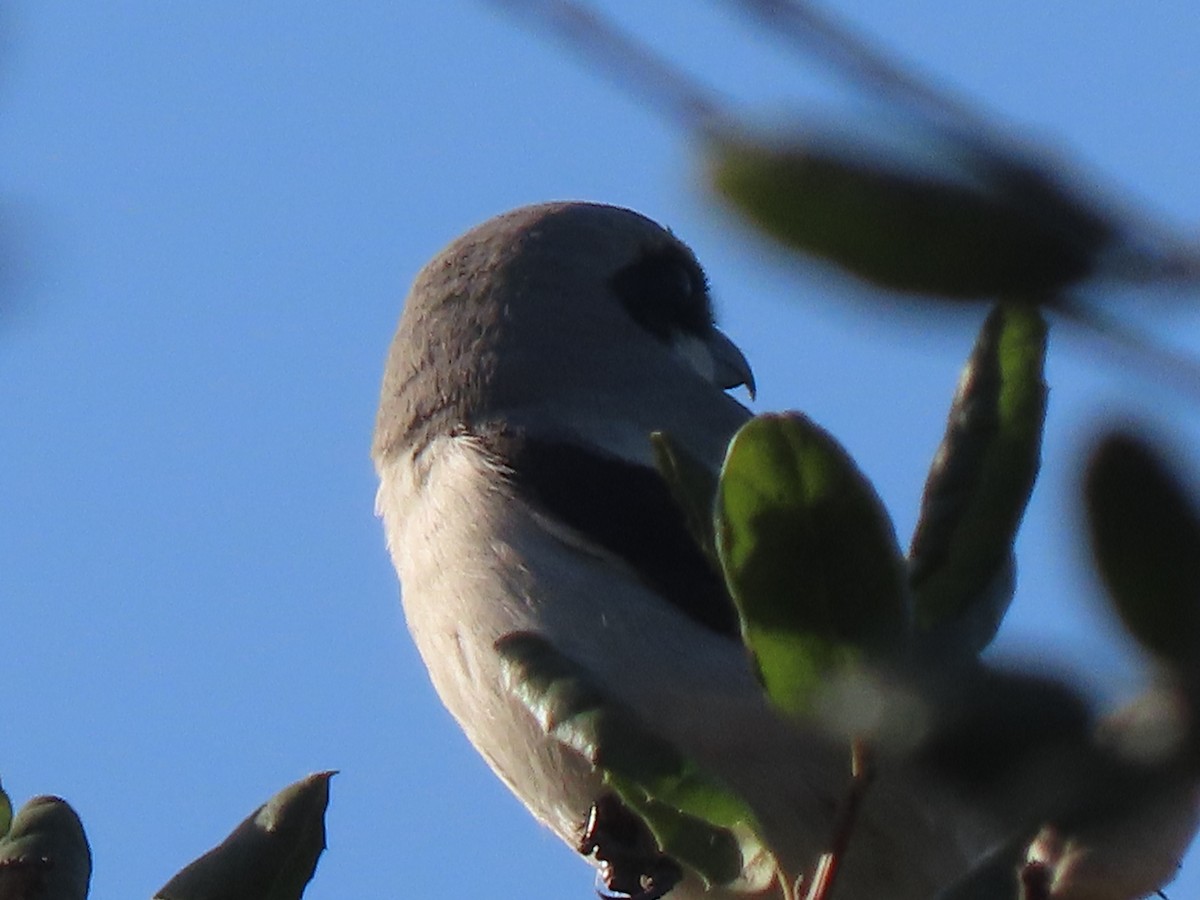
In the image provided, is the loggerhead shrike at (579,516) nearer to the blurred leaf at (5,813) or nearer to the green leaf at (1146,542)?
the blurred leaf at (5,813)

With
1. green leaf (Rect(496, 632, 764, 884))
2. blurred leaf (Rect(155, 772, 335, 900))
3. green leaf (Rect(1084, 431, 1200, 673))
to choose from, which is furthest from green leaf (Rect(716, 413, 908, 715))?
blurred leaf (Rect(155, 772, 335, 900))

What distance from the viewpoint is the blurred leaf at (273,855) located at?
6.18 ft

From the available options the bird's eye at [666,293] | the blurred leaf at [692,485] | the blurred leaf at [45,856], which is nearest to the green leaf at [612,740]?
the blurred leaf at [692,485]

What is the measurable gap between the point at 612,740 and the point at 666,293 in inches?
187

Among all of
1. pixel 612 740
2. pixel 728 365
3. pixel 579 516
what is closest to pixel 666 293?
pixel 728 365

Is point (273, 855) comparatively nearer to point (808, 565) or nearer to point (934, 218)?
point (808, 565)

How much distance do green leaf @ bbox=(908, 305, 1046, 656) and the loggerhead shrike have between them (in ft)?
7.16

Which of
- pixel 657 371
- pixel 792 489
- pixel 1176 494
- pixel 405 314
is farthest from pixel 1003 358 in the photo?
pixel 405 314

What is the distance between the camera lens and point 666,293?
623cm

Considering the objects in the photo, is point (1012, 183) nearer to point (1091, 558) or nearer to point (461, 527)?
point (1091, 558)

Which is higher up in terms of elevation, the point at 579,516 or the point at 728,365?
the point at 728,365

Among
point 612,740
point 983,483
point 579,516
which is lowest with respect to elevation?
point 579,516

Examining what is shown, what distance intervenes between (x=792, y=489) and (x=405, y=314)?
5142 mm

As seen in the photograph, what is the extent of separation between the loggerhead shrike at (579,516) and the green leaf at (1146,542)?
272cm
